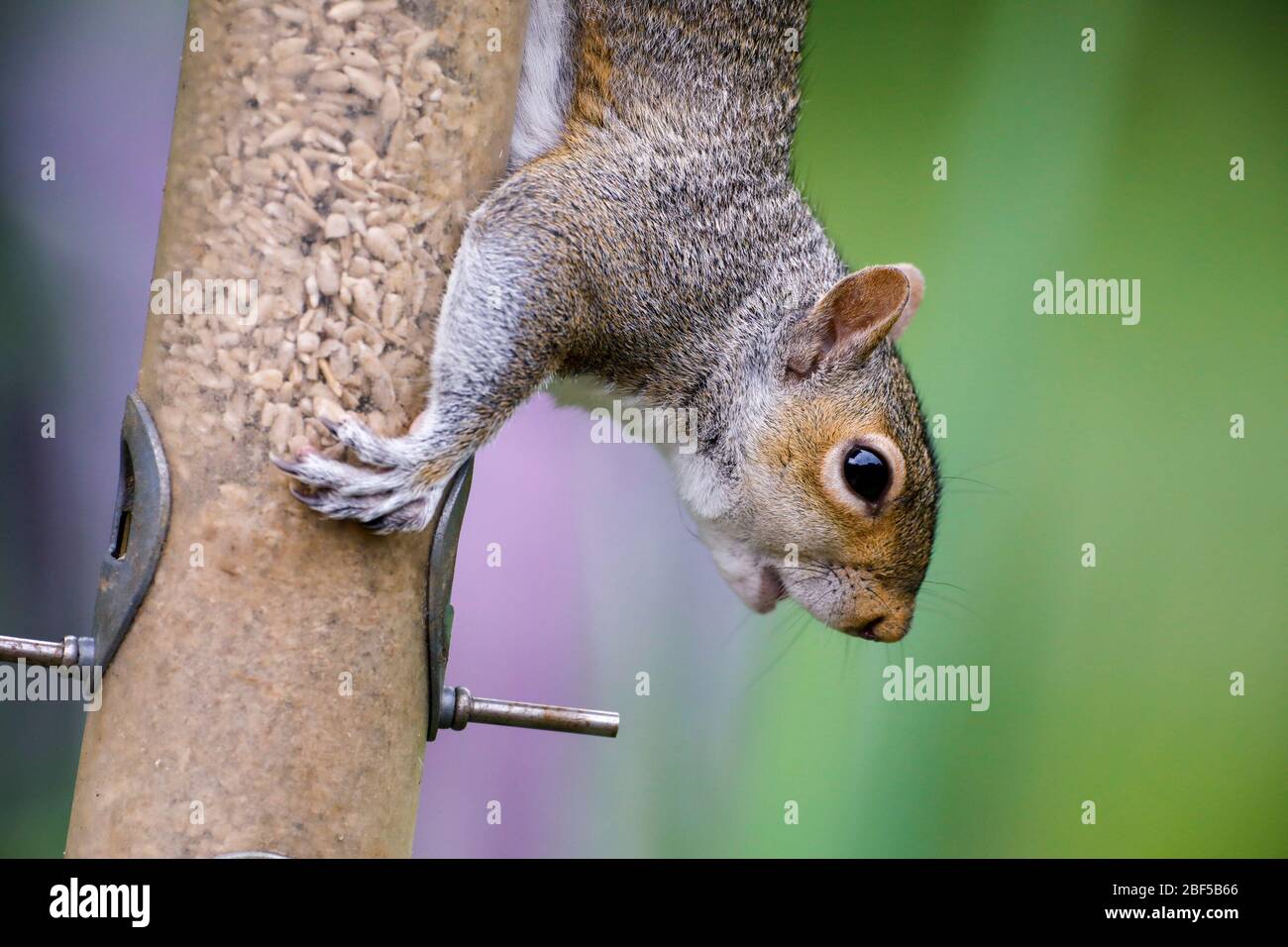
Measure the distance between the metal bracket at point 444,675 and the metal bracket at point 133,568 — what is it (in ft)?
1.06

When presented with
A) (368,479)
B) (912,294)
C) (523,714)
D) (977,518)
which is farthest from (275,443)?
(977,518)

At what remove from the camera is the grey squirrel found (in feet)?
5.76

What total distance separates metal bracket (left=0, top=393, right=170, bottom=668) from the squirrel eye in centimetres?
92

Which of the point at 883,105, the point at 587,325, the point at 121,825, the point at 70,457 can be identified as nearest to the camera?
the point at 121,825

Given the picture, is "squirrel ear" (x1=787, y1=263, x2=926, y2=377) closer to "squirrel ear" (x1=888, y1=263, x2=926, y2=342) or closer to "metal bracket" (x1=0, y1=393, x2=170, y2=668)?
"squirrel ear" (x1=888, y1=263, x2=926, y2=342)

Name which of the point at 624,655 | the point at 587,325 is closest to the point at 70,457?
the point at 624,655

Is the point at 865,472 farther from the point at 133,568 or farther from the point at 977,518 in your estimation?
the point at 977,518

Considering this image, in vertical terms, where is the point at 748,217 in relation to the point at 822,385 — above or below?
above

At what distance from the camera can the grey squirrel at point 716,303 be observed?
5.76ft

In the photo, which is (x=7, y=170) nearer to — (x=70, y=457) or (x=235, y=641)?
(x=70, y=457)

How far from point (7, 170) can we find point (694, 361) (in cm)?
226

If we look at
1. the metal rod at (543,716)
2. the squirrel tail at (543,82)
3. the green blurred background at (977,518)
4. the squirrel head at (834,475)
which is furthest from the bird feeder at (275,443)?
the green blurred background at (977,518)
